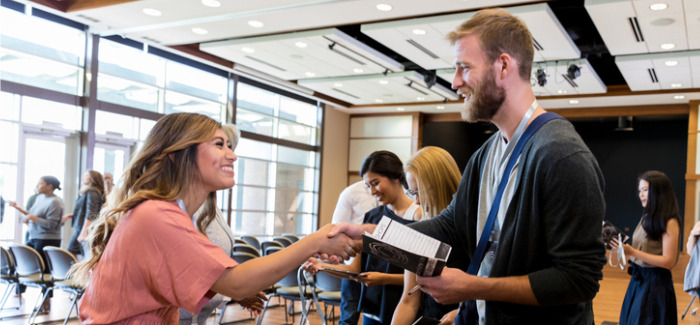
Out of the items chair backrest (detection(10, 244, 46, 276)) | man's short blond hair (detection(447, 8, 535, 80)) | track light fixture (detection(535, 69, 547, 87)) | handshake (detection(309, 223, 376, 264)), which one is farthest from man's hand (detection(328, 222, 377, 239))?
track light fixture (detection(535, 69, 547, 87))

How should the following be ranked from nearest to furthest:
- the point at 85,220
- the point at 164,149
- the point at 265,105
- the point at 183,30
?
the point at 164,149 → the point at 85,220 → the point at 183,30 → the point at 265,105

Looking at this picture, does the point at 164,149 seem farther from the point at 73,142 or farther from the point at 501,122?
the point at 73,142

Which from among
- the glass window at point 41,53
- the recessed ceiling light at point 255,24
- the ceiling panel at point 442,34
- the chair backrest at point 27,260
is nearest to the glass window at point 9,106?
the glass window at point 41,53

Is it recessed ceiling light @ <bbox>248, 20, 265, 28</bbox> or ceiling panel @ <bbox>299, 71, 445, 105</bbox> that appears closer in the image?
recessed ceiling light @ <bbox>248, 20, 265, 28</bbox>

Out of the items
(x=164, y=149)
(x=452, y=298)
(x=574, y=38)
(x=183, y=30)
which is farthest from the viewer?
(x=574, y=38)

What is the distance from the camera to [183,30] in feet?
29.6

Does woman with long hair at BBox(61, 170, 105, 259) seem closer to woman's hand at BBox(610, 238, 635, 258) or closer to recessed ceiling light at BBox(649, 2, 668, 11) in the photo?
woman's hand at BBox(610, 238, 635, 258)

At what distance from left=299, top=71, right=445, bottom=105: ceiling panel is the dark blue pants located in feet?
25.9

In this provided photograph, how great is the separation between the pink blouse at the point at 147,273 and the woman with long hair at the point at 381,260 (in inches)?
44.3

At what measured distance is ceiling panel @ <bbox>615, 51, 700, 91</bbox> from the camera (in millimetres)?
9312

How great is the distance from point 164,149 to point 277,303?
6.74 m

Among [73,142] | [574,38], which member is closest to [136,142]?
[73,142]

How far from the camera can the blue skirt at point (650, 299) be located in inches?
162

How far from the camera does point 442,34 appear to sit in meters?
8.34
